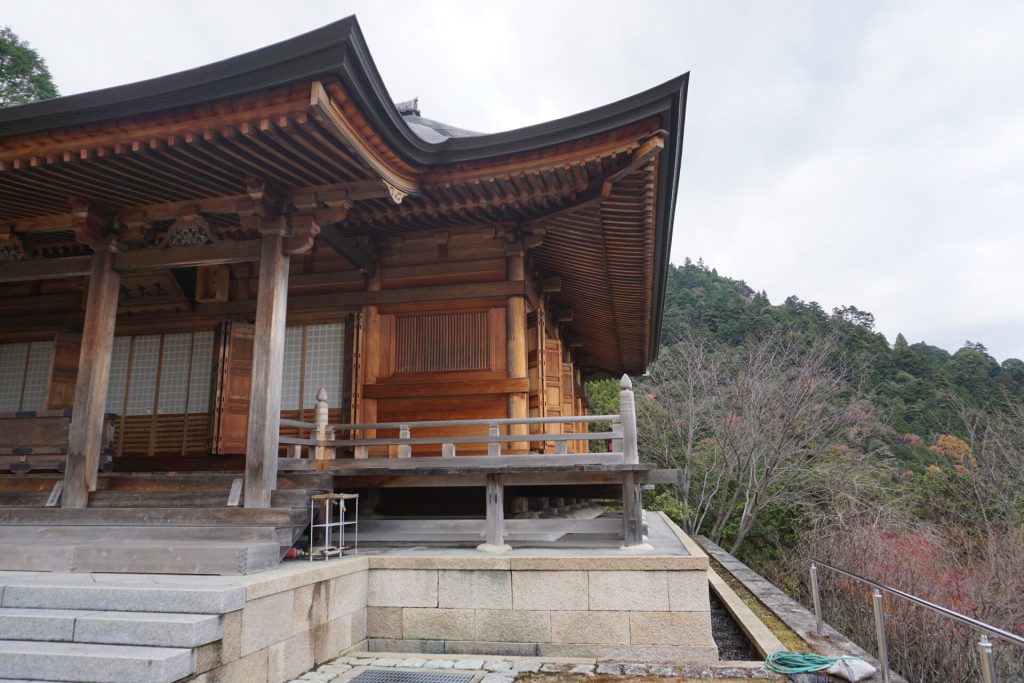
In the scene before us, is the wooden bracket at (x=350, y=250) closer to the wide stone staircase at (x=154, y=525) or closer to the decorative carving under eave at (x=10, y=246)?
the wide stone staircase at (x=154, y=525)

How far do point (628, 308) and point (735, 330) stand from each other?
102 feet

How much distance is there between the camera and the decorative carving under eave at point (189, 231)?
693cm

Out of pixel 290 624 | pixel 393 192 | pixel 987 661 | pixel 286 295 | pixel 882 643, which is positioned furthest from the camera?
pixel 286 295

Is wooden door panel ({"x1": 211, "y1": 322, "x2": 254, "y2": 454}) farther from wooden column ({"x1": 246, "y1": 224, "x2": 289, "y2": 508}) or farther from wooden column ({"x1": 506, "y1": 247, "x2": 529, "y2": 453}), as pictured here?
wooden column ({"x1": 506, "y1": 247, "x2": 529, "y2": 453})

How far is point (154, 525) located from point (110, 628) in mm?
2019

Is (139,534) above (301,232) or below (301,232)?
below

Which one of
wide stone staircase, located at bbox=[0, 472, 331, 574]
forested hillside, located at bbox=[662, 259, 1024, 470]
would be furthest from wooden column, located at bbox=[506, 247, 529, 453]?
forested hillside, located at bbox=[662, 259, 1024, 470]

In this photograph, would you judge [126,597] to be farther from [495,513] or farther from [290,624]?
[495,513]

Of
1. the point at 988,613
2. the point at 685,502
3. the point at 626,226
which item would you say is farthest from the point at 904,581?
the point at 626,226

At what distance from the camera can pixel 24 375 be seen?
9.77 metres

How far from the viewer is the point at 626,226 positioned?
799 centimetres

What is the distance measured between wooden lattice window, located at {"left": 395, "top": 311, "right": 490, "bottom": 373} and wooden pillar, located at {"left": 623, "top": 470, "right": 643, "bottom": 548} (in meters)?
2.48

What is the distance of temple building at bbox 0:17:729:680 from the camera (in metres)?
5.60

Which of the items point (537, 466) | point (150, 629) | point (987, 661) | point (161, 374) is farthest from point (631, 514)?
point (161, 374)
